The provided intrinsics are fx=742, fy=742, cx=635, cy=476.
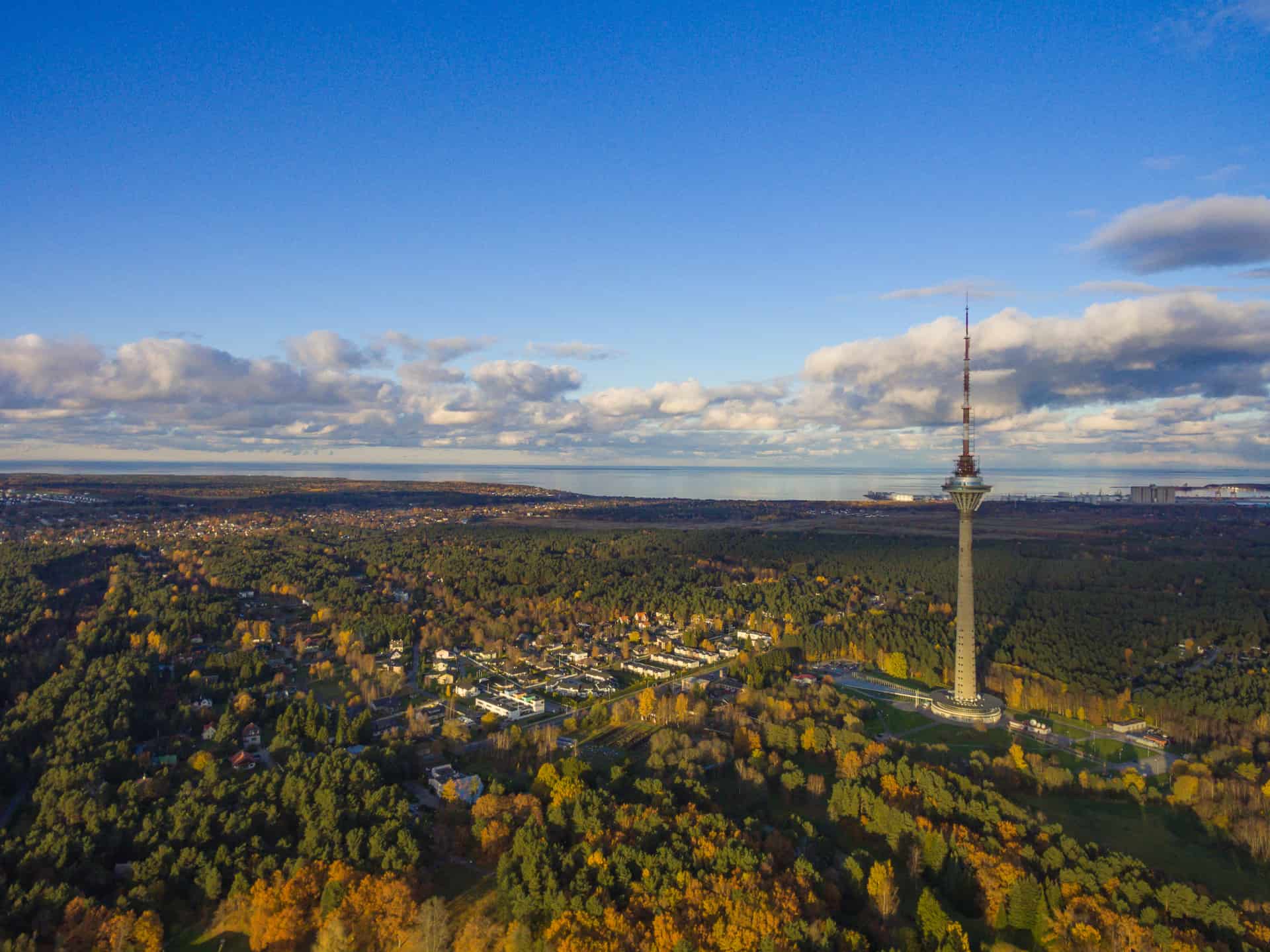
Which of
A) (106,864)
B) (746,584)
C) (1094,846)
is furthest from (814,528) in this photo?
(106,864)

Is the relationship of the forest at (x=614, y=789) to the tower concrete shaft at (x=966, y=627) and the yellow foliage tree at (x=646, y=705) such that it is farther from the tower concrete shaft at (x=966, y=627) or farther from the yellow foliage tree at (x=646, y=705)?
the tower concrete shaft at (x=966, y=627)

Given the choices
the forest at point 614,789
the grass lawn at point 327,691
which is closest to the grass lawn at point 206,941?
the forest at point 614,789

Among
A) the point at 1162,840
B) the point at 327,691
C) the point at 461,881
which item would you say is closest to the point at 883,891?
the point at 461,881

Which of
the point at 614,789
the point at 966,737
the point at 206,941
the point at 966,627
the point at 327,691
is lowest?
the point at 966,737

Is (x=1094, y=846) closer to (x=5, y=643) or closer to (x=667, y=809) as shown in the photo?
(x=667, y=809)

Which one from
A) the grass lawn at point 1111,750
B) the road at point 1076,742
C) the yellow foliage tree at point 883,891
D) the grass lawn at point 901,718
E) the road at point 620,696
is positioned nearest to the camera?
the yellow foliage tree at point 883,891

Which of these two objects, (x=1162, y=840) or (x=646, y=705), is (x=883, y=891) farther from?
(x=646, y=705)

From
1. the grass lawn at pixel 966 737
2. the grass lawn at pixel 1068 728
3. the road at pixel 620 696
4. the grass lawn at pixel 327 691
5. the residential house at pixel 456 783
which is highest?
the residential house at pixel 456 783
